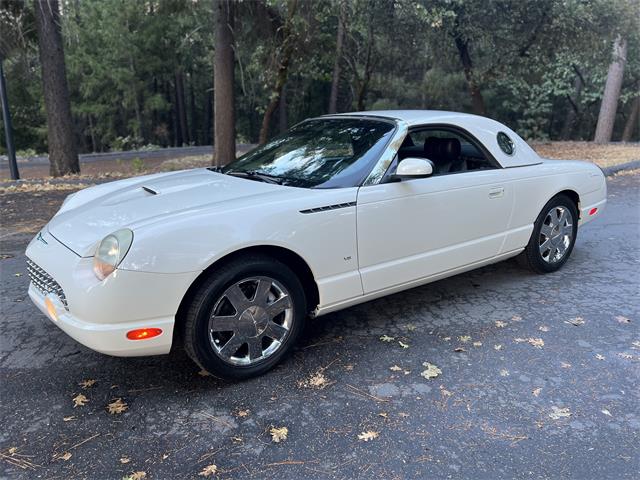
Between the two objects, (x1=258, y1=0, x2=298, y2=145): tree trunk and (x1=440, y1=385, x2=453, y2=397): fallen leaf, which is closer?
(x1=440, y1=385, x2=453, y2=397): fallen leaf

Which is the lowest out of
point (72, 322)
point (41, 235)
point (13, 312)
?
point (13, 312)

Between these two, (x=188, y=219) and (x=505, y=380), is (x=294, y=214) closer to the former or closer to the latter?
(x=188, y=219)

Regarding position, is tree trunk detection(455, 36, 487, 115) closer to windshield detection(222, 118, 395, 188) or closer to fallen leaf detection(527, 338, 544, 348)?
windshield detection(222, 118, 395, 188)

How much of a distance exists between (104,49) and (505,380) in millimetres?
25750

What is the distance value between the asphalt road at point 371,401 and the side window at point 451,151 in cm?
114

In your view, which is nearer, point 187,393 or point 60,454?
point 60,454

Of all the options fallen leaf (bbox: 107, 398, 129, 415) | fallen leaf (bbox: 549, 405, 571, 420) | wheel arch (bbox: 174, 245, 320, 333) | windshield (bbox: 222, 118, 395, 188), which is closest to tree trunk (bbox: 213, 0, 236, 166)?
windshield (bbox: 222, 118, 395, 188)

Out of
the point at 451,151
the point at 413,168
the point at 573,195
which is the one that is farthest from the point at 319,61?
the point at 413,168

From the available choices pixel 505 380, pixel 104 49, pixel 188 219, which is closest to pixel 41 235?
pixel 188 219

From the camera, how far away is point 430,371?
3.19 metres

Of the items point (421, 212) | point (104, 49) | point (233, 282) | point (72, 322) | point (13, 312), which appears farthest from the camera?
point (104, 49)

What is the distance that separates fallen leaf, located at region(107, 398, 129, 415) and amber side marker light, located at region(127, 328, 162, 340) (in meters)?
0.43

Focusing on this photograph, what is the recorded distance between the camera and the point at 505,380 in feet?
10.1

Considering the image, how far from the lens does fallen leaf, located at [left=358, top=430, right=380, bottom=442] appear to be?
2.57 metres
